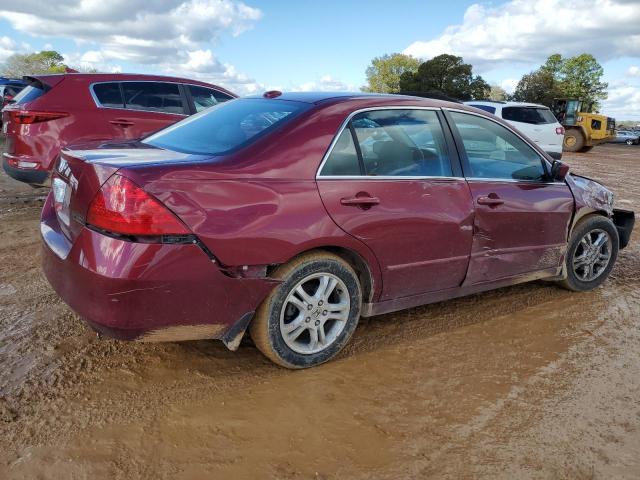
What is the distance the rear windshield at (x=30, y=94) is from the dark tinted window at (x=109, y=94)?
1.89 feet

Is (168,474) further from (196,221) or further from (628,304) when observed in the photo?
(628,304)

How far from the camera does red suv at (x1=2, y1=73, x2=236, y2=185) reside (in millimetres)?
5949

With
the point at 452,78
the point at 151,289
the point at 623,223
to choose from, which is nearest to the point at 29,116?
the point at 151,289

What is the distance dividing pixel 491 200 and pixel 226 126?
5.97 feet

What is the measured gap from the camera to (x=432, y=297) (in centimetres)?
356

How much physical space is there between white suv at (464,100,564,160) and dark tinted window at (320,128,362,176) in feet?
39.7

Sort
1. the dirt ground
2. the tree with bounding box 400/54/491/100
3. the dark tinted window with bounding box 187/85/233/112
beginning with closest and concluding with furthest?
the dirt ground
the dark tinted window with bounding box 187/85/233/112
the tree with bounding box 400/54/491/100

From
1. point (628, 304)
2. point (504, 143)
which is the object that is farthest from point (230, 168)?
point (628, 304)

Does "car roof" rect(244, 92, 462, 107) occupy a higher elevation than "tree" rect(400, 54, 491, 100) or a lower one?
lower

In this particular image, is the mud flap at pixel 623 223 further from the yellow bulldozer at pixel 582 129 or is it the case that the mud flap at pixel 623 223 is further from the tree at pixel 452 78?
the tree at pixel 452 78

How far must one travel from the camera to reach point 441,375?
10.2 feet

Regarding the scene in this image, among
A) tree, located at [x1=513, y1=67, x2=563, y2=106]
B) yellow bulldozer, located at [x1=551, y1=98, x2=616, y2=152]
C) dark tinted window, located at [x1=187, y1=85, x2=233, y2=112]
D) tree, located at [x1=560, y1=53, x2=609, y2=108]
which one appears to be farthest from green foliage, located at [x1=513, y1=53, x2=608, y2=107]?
dark tinted window, located at [x1=187, y1=85, x2=233, y2=112]

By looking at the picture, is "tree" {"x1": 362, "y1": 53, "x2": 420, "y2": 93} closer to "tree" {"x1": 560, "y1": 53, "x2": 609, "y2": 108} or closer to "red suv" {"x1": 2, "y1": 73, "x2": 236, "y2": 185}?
"tree" {"x1": 560, "y1": 53, "x2": 609, "y2": 108}

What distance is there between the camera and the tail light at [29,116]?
589cm
